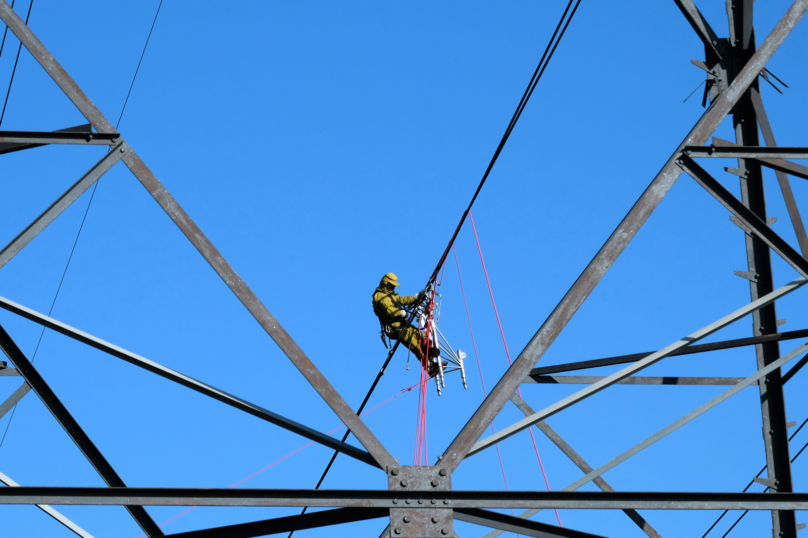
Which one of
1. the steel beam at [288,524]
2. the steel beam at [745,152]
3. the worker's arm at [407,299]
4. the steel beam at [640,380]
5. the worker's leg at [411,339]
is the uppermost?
the worker's arm at [407,299]

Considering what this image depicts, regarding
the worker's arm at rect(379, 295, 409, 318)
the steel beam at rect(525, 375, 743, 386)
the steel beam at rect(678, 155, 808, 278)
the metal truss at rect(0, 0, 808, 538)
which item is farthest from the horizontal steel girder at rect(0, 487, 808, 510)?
the worker's arm at rect(379, 295, 409, 318)

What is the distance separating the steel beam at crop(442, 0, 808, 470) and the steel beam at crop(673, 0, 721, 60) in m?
A: 1.07

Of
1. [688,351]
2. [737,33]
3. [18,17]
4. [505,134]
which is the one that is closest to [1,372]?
[18,17]

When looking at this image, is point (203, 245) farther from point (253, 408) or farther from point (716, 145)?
point (716, 145)

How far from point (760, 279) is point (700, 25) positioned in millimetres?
2468

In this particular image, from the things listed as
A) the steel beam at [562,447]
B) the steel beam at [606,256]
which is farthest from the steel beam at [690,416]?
the steel beam at [606,256]

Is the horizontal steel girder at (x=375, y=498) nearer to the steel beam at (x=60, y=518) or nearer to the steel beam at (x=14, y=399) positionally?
the steel beam at (x=60, y=518)

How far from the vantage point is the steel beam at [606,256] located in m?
7.20

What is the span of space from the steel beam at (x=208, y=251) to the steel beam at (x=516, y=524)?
2.10ft

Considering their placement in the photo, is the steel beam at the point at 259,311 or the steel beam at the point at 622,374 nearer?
the steel beam at the point at 259,311

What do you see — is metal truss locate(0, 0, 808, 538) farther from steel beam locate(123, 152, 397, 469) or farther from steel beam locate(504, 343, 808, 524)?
steel beam locate(504, 343, 808, 524)

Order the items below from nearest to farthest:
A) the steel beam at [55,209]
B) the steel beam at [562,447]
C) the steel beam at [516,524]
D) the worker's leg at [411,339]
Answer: the steel beam at [516,524] → the steel beam at [55,209] → the steel beam at [562,447] → the worker's leg at [411,339]

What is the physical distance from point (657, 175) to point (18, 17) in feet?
16.9

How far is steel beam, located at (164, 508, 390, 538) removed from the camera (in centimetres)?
720
